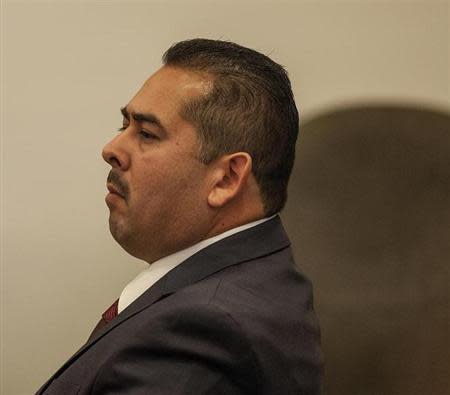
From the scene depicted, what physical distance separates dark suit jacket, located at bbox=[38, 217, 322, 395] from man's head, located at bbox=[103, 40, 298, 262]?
0.05 m

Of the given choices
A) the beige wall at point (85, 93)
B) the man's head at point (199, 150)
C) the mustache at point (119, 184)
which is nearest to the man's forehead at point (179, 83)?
the man's head at point (199, 150)

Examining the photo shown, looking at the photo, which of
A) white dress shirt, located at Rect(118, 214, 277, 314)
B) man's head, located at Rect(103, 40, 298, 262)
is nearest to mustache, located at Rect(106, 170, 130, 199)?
man's head, located at Rect(103, 40, 298, 262)

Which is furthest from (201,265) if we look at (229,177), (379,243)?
(379,243)

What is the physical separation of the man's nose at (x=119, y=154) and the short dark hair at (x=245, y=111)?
98mm

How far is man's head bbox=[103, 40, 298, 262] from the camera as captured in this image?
99cm

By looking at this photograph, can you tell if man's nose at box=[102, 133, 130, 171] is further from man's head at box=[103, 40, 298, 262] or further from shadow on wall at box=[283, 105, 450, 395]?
shadow on wall at box=[283, 105, 450, 395]

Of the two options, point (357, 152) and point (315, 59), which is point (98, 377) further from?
point (315, 59)

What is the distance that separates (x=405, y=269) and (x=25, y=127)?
75cm

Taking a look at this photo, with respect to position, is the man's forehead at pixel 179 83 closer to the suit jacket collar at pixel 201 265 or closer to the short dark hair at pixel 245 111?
the short dark hair at pixel 245 111

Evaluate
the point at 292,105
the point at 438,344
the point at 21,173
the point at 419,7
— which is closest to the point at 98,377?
the point at 292,105

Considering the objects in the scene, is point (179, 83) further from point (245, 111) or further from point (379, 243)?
point (379, 243)

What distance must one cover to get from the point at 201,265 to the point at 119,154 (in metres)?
0.20

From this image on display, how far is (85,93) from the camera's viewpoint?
53.8 inches

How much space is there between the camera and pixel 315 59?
1444 mm
